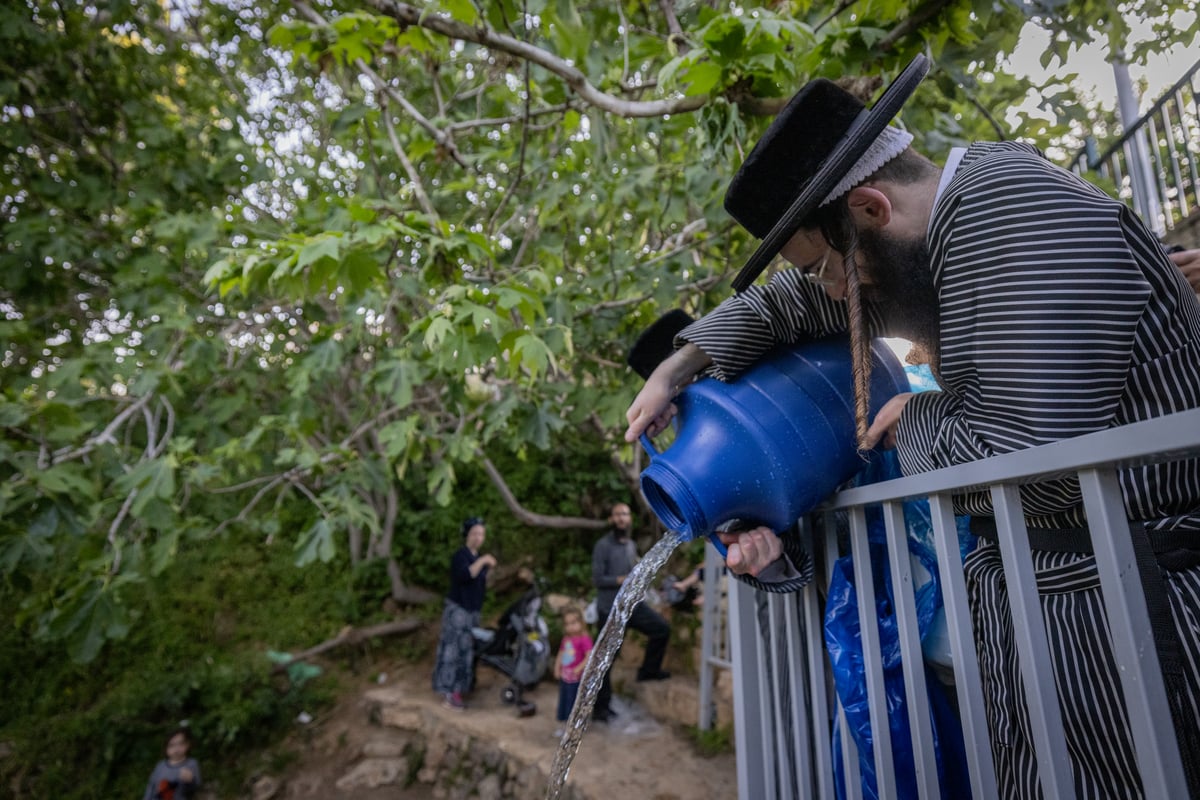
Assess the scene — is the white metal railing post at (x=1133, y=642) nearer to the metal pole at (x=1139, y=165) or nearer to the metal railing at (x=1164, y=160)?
the metal railing at (x=1164, y=160)

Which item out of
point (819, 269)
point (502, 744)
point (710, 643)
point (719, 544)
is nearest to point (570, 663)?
point (502, 744)

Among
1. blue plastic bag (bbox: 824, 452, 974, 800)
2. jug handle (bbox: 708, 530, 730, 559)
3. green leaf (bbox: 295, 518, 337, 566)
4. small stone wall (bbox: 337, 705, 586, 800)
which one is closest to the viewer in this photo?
blue plastic bag (bbox: 824, 452, 974, 800)

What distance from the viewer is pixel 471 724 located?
221 inches

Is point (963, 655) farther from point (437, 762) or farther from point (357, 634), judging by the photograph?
point (357, 634)

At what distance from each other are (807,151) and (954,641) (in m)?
0.79

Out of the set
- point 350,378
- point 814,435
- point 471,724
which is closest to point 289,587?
point 350,378

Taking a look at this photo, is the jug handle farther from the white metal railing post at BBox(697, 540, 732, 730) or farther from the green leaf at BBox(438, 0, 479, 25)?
the white metal railing post at BBox(697, 540, 732, 730)

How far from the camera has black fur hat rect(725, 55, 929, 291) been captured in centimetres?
96

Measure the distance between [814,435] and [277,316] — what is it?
4.64 m

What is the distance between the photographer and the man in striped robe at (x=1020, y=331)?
2.56ft

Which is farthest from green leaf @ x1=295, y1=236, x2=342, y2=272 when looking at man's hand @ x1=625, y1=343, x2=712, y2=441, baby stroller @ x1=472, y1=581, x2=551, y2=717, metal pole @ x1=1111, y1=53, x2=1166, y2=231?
metal pole @ x1=1111, y1=53, x2=1166, y2=231

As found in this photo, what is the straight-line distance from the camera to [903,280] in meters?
1.06

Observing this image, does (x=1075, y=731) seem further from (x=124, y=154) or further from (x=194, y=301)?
(x=124, y=154)

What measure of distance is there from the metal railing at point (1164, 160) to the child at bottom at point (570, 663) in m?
5.03
